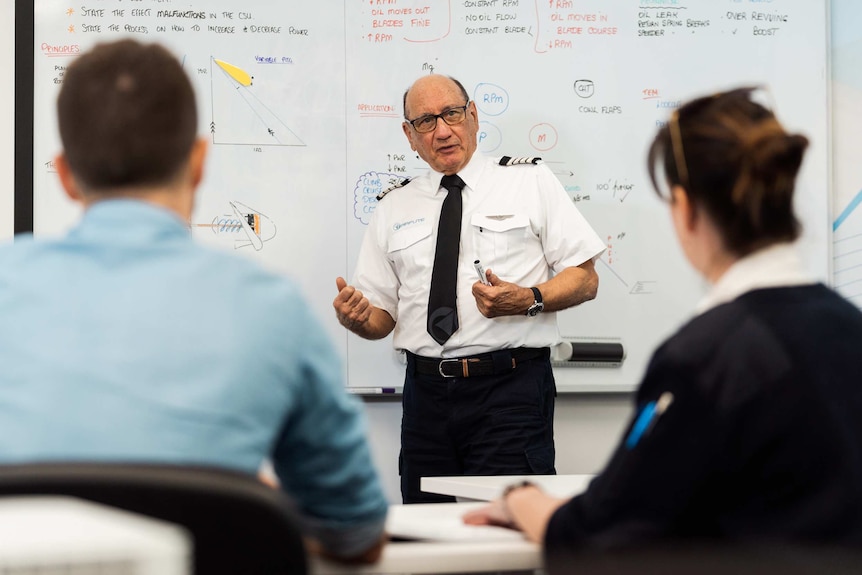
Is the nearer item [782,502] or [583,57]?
[782,502]

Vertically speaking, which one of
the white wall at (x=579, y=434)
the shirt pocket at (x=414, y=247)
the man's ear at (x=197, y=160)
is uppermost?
the man's ear at (x=197, y=160)

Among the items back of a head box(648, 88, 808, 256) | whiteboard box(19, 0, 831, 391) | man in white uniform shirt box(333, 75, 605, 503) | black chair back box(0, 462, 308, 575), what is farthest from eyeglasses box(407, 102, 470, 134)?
black chair back box(0, 462, 308, 575)

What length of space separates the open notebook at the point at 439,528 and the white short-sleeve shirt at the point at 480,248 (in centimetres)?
135

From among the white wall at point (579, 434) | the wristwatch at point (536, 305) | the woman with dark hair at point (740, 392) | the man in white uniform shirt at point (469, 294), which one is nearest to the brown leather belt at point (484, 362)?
the man in white uniform shirt at point (469, 294)

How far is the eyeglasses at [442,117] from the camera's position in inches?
120

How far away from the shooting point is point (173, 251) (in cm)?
104

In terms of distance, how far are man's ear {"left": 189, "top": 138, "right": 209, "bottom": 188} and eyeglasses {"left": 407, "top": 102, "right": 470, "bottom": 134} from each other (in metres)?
1.85

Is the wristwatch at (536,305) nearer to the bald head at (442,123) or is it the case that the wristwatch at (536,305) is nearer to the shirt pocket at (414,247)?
the shirt pocket at (414,247)

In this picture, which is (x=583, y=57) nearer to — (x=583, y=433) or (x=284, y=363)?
(x=583, y=433)

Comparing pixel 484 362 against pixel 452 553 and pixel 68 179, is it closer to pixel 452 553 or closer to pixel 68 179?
pixel 452 553

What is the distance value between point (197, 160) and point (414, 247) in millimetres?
1863

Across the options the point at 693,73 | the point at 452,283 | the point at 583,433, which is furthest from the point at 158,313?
the point at 693,73

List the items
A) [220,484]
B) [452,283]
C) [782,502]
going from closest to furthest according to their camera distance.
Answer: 1. [220,484]
2. [782,502]
3. [452,283]

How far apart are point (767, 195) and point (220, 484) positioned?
848 millimetres
